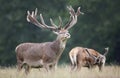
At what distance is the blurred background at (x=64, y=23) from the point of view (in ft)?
92.6

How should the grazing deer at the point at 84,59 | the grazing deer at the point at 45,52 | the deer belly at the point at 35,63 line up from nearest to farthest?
the grazing deer at the point at 45,52
the deer belly at the point at 35,63
the grazing deer at the point at 84,59

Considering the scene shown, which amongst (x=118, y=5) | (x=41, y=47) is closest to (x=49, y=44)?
(x=41, y=47)

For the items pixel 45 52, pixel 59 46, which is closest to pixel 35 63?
pixel 45 52

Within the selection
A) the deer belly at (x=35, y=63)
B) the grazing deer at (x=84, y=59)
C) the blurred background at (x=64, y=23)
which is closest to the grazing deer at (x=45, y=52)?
the deer belly at (x=35, y=63)

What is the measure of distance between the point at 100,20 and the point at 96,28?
52cm

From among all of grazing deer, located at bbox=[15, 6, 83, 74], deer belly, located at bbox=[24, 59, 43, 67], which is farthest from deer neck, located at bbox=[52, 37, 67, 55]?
deer belly, located at bbox=[24, 59, 43, 67]

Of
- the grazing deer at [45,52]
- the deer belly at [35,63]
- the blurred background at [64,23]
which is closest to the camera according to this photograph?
the grazing deer at [45,52]

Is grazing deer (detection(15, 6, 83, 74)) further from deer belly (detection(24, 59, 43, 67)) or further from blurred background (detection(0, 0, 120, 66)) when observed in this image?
blurred background (detection(0, 0, 120, 66))

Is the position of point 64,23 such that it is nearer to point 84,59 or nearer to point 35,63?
point 84,59

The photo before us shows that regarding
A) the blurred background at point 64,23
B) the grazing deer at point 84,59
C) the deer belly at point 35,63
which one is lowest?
the deer belly at point 35,63

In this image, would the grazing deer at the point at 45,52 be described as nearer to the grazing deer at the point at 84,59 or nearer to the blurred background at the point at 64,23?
the grazing deer at the point at 84,59

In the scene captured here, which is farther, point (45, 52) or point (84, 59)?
point (84, 59)

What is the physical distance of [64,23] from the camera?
27.8 metres

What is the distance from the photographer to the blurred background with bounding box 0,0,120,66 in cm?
2821
